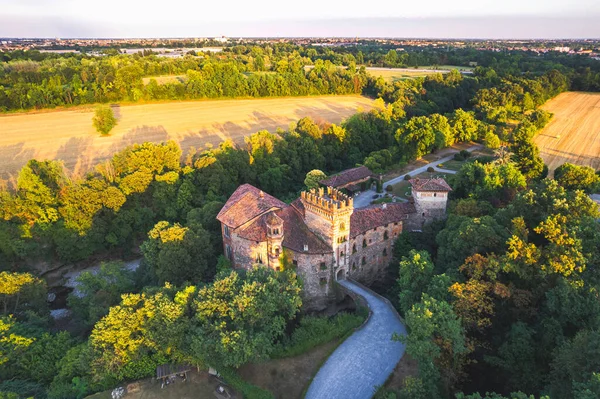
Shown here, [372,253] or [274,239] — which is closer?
[274,239]

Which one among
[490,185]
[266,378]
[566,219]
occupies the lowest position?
[266,378]

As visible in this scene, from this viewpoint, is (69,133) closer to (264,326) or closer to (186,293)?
(186,293)

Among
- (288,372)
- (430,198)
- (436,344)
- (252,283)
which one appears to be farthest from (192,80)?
(436,344)

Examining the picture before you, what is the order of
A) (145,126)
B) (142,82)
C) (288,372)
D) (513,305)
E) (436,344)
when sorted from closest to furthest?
(436,344) < (513,305) < (288,372) < (145,126) < (142,82)

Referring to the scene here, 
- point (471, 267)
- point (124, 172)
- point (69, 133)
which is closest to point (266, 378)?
point (471, 267)

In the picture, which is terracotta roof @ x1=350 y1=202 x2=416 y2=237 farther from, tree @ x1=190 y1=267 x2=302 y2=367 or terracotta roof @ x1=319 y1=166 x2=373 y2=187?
terracotta roof @ x1=319 y1=166 x2=373 y2=187

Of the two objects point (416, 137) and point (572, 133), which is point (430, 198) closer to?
point (416, 137)

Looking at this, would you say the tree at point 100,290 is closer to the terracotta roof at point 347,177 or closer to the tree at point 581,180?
the terracotta roof at point 347,177

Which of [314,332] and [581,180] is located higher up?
[581,180]
